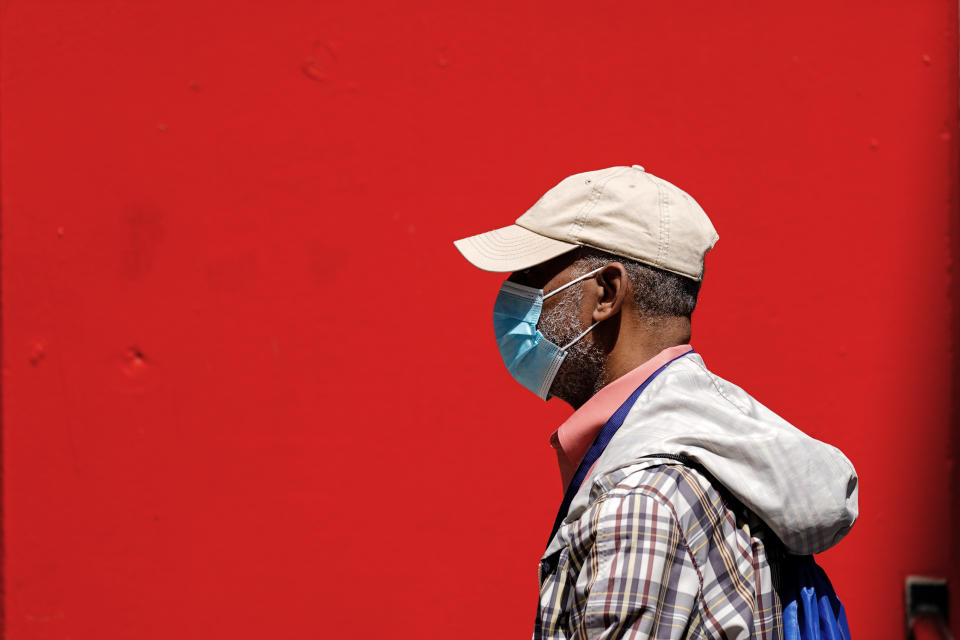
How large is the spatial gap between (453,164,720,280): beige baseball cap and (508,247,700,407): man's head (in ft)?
0.08

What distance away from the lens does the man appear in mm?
1229

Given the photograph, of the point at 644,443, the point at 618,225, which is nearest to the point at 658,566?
the point at 644,443

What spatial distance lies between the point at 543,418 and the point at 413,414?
15.1 inches

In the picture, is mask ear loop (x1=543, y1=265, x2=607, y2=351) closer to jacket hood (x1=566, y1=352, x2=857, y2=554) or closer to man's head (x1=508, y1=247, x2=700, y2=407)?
man's head (x1=508, y1=247, x2=700, y2=407)

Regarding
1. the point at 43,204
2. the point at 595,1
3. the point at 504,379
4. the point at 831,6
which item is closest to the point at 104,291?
the point at 43,204

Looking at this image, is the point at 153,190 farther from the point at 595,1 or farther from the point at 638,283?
the point at 638,283

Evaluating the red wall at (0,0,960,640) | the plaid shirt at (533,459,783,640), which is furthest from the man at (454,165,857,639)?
the red wall at (0,0,960,640)

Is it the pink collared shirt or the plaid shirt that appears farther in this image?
the pink collared shirt

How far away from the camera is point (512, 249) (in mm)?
1573

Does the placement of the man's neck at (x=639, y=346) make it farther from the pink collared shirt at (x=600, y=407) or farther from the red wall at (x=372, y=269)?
the red wall at (x=372, y=269)

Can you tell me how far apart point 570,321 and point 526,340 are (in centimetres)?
10

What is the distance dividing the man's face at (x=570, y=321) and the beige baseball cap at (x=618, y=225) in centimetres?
5

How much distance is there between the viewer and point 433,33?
8.80 feet

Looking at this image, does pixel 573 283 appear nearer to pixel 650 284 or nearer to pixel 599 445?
pixel 650 284
